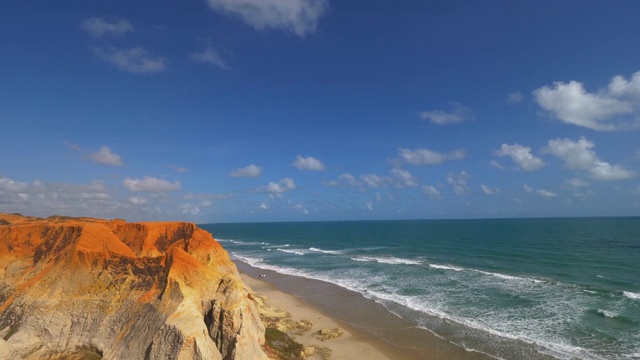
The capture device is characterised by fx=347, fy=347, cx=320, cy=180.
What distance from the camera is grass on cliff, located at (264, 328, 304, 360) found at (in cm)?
2035

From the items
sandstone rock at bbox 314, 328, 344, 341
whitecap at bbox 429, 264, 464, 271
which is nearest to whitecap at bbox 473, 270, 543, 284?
whitecap at bbox 429, 264, 464, 271

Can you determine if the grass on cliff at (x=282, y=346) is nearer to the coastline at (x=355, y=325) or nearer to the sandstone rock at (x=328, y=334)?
the coastline at (x=355, y=325)

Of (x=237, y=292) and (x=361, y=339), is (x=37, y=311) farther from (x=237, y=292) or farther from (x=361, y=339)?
(x=361, y=339)

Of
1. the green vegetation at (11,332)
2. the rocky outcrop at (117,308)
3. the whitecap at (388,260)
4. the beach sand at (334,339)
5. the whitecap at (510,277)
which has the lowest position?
the beach sand at (334,339)

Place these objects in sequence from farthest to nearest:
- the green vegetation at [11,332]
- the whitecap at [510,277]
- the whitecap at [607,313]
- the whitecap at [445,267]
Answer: the whitecap at [445,267] → the whitecap at [510,277] → the whitecap at [607,313] → the green vegetation at [11,332]

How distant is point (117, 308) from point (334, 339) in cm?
1568

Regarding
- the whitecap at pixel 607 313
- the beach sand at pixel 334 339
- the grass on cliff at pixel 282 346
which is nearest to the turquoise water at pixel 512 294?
the whitecap at pixel 607 313

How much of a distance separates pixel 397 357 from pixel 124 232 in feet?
69.1

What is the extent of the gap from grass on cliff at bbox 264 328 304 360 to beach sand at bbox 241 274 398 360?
4.21 feet

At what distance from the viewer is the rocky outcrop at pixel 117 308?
14578mm

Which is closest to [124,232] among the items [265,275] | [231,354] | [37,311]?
[37,311]

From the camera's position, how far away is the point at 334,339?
2614 cm

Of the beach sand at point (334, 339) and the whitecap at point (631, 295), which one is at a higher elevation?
the whitecap at point (631, 295)

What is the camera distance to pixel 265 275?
52.8 meters
